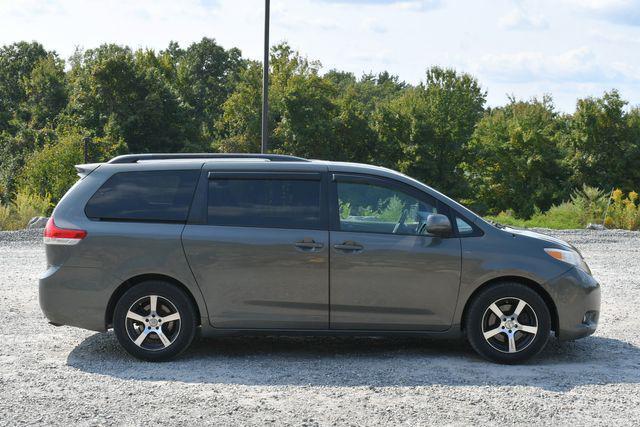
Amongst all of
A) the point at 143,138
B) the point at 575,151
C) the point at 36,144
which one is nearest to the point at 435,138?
the point at 575,151

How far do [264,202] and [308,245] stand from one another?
0.55 m

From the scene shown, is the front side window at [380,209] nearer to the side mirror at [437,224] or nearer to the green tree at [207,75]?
the side mirror at [437,224]

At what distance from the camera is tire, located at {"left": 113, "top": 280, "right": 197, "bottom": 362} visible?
7027mm

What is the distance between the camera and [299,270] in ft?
23.1

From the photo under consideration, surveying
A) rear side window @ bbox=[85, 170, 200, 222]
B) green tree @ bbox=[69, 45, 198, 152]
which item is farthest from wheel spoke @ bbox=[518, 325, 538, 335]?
green tree @ bbox=[69, 45, 198, 152]

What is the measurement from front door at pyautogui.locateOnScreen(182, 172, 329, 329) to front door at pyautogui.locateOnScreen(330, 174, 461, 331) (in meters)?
0.14

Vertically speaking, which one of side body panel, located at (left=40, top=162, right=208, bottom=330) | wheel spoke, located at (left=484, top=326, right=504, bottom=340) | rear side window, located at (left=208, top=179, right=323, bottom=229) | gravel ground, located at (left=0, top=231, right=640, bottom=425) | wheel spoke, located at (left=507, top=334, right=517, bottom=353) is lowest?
gravel ground, located at (left=0, top=231, right=640, bottom=425)

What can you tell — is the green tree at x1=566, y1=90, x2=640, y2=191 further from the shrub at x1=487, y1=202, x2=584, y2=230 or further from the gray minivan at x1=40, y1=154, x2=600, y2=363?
the gray minivan at x1=40, y1=154, x2=600, y2=363

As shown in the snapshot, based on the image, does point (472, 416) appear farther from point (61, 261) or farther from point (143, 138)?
point (143, 138)

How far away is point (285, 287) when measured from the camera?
704 centimetres

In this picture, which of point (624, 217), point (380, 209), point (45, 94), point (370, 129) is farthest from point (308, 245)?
point (45, 94)

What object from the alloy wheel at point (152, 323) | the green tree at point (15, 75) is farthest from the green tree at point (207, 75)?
the alloy wheel at point (152, 323)

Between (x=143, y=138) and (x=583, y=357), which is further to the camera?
(x=143, y=138)

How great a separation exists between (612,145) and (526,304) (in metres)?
40.5
